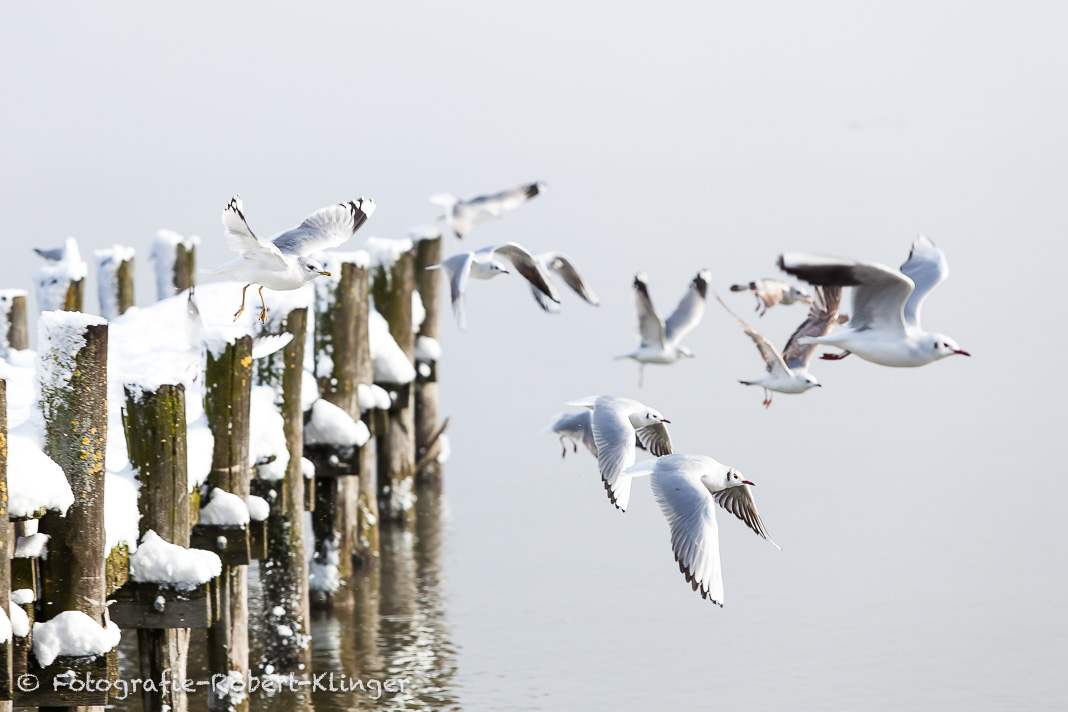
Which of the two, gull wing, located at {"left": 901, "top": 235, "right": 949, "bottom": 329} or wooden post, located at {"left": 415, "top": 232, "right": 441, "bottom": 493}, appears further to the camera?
wooden post, located at {"left": 415, "top": 232, "right": 441, "bottom": 493}

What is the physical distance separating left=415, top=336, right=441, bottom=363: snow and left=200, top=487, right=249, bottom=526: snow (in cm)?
788

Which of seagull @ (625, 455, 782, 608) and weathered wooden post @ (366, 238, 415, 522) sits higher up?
weathered wooden post @ (366, 238, 415, 522)

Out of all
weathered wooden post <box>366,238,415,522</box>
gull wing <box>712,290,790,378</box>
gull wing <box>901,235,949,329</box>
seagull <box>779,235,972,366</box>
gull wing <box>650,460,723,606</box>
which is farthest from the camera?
weathered wooden post <box>366,238,415,522</box>

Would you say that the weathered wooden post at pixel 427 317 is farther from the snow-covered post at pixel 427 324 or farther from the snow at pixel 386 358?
the snow at pixel 386 358

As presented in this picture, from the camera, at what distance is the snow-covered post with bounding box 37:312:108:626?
608 centimetres

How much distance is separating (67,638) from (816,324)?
4946 millimetres

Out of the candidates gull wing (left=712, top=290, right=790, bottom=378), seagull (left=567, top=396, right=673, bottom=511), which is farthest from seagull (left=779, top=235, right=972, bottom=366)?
seagull (left=567, top=396, right=673, bottom=511)

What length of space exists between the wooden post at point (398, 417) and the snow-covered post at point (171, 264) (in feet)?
10.1

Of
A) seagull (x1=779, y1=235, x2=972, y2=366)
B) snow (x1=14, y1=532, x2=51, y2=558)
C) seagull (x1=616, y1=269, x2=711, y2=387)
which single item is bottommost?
snow (x1=14, y1=532, x2=51, y2=558)

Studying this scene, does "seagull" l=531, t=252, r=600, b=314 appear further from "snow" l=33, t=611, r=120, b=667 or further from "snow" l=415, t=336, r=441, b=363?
"snow" l=33, t=611, r=120, b=667

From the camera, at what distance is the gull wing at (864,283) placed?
21.0ft

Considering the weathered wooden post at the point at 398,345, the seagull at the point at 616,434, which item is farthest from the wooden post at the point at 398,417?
the seagull at the point at 616,434

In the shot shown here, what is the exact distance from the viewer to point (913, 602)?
44.2 ft

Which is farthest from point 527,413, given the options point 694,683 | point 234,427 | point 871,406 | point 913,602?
point 234,427
